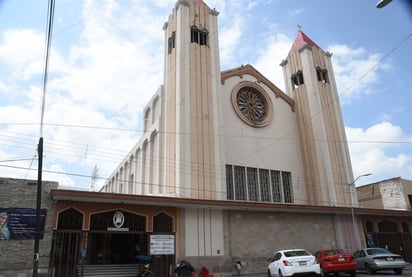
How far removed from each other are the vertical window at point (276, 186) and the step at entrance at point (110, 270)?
12.7 meters

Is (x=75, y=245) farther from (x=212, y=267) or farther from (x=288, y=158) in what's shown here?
(x=288, y=158)

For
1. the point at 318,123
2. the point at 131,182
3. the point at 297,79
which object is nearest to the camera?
the point at 318,123

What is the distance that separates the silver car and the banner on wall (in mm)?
16428

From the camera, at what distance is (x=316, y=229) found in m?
24.2

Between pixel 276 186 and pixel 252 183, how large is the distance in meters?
2.47

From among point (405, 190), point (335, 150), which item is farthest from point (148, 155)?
point (405, 190)

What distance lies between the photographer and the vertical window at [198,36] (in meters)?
27.5

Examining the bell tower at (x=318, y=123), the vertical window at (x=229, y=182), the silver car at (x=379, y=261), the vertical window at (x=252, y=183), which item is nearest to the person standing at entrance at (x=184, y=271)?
the silver car at (x=379, y=261)

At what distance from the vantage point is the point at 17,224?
1536 cm

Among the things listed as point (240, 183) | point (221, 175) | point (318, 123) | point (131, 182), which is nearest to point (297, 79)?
point (318, 123)

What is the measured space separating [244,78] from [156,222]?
52.9ft

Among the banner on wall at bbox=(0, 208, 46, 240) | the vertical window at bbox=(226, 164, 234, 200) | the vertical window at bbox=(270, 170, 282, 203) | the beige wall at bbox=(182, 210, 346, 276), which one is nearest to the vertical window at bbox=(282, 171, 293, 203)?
the vertical window at bbox=(270, 170, 282, 203)

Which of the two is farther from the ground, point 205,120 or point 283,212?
point 205,120

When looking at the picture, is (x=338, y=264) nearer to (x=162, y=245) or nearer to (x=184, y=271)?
(x=184, y=271)
